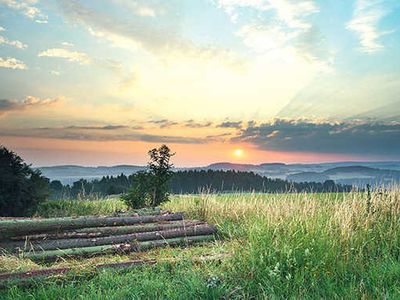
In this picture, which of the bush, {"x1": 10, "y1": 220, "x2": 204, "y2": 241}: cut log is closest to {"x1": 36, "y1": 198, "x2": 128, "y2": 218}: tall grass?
the bush

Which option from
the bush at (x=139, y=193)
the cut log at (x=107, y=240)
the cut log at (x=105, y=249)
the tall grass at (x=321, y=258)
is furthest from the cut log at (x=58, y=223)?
the tall grass at (x=321, y=258)

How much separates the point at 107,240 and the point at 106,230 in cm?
61

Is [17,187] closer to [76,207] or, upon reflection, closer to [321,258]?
[76,207]

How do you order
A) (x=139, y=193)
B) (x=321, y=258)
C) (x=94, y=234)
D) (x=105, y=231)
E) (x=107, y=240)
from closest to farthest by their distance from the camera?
(x=321, y=258) → (x=107, y=240) → (x=94, y=234) → (x=105, y=231) → (x=139, y=193)

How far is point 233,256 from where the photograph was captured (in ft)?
28.1

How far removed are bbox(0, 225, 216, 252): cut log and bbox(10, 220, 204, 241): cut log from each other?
21 cm

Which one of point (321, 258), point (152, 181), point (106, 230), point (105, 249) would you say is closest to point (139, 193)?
point (152, 181)

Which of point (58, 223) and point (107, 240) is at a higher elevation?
point (58, 223)

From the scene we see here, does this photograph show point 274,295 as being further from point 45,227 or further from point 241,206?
point 241,206

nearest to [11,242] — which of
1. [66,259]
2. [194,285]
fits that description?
[66,259]

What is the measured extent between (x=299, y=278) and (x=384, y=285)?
1386 millimetres

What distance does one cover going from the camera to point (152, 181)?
17.7 metres

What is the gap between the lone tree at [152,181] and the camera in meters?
17.7

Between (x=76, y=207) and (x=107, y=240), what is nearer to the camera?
(x=107, y=240)
